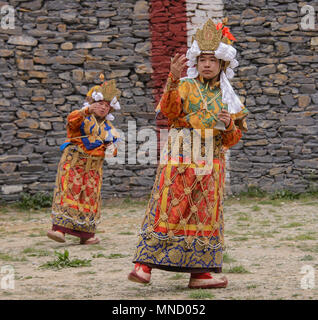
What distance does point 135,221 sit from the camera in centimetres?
848

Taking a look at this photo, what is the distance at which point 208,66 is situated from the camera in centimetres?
404

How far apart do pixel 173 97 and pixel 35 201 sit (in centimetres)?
653

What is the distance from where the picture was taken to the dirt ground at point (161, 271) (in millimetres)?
3879

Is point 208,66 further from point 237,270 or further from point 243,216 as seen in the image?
point 243,216

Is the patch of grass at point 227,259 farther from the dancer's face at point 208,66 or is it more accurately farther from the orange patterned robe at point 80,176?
the dancer's face at point 208,66

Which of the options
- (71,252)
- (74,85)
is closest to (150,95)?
(74,85)

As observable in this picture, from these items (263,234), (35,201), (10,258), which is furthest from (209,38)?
(35,201)

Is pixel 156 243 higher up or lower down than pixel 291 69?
lower down

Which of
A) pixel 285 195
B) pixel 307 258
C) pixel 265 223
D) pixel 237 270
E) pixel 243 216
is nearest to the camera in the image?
pixel 237 270

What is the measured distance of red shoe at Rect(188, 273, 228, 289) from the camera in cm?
400

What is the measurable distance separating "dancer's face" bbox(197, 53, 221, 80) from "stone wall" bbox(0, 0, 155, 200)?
6.17 metres

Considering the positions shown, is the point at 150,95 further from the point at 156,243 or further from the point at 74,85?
the point at 156,243

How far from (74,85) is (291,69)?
3.67 metres

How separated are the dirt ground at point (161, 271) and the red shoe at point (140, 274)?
94mm
